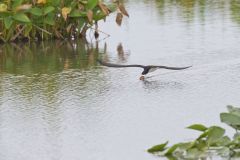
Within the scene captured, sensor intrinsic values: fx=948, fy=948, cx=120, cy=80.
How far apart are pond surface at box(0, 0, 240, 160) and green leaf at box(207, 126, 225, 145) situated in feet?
1.58

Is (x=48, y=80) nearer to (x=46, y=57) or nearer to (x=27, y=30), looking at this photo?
(x=46, y=57)

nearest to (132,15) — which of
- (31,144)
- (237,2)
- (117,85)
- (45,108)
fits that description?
(237,2)

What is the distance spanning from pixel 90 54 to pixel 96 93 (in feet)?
9.92

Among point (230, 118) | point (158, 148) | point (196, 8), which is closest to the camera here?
point (158, 148)

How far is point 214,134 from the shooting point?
761 cm

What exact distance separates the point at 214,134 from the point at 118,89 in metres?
3.12

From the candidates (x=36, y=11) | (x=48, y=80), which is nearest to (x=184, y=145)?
(x=48, y=80)

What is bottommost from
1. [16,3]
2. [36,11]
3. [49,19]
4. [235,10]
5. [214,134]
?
Result: [214,134]

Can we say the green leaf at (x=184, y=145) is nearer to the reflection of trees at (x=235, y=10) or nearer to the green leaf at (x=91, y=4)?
the green leaf at (x=91, y=4)

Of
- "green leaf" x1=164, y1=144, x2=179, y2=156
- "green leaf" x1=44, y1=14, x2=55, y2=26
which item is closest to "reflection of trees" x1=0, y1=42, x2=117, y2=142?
"green leaf" x1=44, y1=14, x2=55, y2=26

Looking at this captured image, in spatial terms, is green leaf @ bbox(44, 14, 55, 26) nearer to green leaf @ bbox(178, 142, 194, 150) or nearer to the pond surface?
the pond surface

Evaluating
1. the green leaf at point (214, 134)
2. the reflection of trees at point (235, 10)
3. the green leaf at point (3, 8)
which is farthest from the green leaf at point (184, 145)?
the reflection of trees at point (235, 10)

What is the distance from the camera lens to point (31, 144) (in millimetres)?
8219

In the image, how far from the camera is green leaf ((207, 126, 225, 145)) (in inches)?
299
